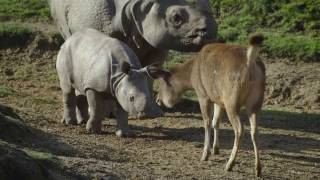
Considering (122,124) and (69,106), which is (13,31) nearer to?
(69,106)

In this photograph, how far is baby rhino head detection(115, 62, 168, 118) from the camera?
38.9ft

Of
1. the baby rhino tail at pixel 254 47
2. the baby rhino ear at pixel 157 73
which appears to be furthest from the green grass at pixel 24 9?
the baby rhino tail at pixel 254 47

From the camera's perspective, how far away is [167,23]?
13289mm

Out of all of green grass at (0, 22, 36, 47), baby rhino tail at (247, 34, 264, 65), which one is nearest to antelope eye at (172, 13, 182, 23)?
baby rhino tail at (247, 34, 264, 65)

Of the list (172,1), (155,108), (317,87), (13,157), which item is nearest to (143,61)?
(172,1)

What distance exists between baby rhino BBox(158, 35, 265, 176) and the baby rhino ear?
1.32 ft

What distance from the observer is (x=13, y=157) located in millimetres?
7934

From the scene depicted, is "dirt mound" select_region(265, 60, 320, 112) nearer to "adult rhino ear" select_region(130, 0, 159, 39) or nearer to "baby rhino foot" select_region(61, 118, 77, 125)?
"adult rhino ear" select_region(130, 0, 159, 39)

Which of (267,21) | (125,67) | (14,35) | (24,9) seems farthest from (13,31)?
(125,67)

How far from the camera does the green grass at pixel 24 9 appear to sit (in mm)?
20109

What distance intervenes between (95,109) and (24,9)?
8.69 m

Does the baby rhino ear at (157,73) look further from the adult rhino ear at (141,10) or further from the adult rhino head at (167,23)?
the adult rhino ear at (141,10)

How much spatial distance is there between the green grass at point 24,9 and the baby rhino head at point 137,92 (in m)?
8.50

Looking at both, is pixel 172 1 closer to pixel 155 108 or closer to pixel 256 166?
pixel 155 108
